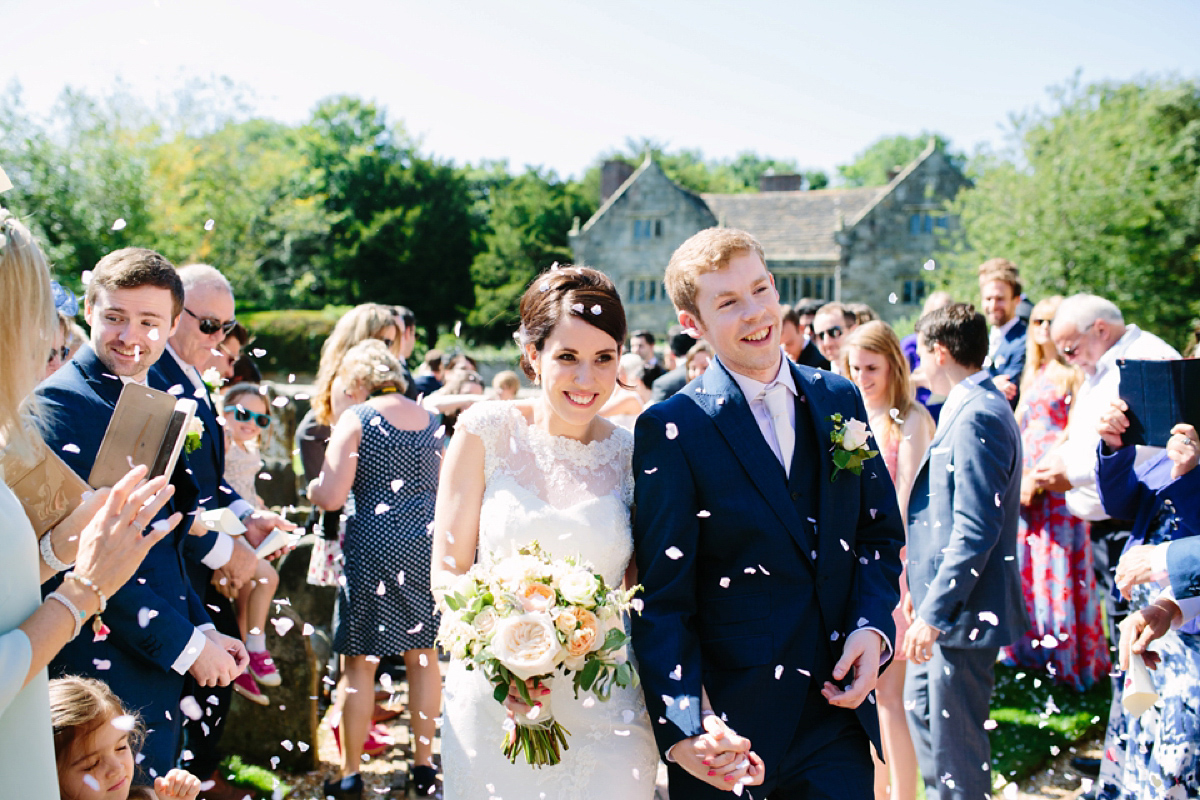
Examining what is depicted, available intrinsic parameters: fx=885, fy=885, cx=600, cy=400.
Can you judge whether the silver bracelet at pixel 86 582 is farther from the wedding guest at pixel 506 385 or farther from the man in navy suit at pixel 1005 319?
the wedding guest at pixel 506 385

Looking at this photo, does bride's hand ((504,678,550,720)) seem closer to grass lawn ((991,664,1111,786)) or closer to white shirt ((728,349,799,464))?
white shirt ((728,349,799,464))

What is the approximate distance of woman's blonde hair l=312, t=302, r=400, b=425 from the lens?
5.82 m

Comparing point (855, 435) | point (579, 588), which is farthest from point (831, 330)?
point (579, 588)

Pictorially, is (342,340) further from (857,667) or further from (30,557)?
(857,667)

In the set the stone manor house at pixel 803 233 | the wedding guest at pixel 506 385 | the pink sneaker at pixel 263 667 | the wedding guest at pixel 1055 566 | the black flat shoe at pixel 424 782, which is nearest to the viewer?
the pink sneaker at pixel 263 667

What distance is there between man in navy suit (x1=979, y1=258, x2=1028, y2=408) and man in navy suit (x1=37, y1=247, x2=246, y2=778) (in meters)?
6.70

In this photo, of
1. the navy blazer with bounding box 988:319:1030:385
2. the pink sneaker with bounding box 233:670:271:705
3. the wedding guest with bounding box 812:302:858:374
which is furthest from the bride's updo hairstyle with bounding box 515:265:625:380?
the navy blazer with bounding box 988:319:1030:385

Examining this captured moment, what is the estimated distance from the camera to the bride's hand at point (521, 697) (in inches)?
106

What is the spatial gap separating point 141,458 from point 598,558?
5.01 ft

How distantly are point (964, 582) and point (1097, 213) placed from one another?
990 inches

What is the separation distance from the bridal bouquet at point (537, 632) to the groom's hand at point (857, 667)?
0.65 m

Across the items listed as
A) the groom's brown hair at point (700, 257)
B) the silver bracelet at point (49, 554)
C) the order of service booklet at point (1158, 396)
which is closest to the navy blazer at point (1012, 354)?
the order of service booklet at point (1158, 396)

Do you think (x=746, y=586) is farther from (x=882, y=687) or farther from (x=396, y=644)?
(x=396, y=644)

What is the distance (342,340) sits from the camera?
232 inches
